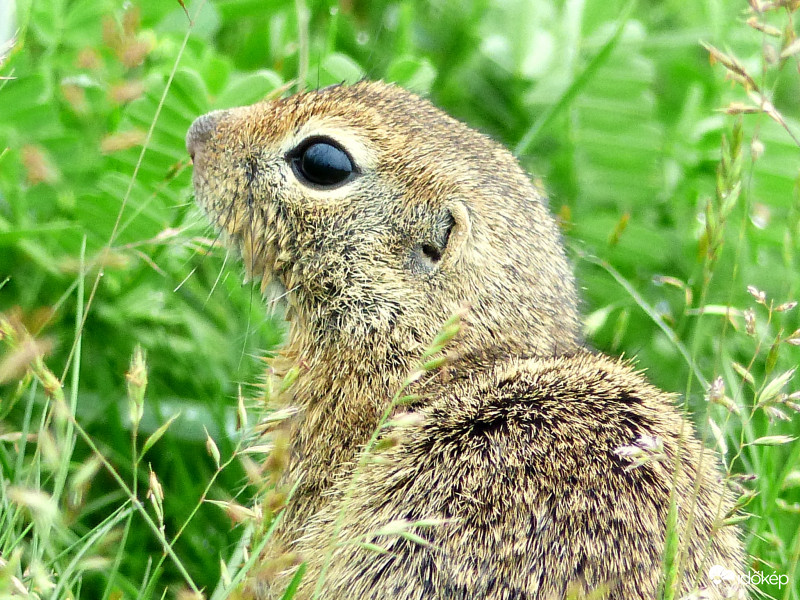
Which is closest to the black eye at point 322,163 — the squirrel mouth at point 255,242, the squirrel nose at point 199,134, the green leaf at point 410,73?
the squirrel mouth at point 255,242

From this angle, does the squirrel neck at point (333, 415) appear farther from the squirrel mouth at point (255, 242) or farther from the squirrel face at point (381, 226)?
the squirrel mouth at point (255, 242)

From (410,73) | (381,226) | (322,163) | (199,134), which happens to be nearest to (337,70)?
(410,73)

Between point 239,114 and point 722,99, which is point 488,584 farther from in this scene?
point 722,99

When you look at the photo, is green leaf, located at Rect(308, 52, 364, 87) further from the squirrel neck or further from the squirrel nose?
the squirrel neck

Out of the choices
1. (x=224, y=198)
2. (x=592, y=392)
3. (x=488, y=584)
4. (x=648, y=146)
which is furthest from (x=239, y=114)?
(x=648, y=146)

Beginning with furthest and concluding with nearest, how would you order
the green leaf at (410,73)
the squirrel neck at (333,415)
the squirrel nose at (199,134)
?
the green leaf at (410,73)
the squirrel nose at (199,134)
the squirrel neck at (333,415)

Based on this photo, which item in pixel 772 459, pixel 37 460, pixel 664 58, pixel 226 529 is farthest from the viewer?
pixel 664 58
